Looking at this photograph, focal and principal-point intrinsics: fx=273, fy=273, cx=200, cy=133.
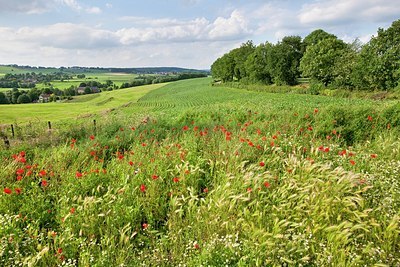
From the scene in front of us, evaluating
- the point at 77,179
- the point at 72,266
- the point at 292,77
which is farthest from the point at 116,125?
the point at 292,77

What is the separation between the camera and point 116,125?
408 inches

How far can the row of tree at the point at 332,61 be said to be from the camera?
3469cm

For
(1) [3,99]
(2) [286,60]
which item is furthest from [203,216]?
(1) [3,99]

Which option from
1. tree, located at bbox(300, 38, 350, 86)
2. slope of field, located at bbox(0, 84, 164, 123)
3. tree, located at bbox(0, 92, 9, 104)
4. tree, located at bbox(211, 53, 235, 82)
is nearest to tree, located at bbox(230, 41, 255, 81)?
tree, located at bbox(211, 53, 235, 82)

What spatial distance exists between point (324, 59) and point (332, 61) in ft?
4.22

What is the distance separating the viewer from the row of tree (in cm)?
3469

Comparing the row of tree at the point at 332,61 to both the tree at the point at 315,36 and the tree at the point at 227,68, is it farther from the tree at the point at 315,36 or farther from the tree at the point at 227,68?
the tree at the point at 227,68

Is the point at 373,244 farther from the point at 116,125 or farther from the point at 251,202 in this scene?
the point at 116,125

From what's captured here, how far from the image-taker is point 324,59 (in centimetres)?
4362

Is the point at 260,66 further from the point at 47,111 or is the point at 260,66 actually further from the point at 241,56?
the point at 47,111

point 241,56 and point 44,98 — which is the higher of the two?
point 241,56

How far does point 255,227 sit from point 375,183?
92.4 inches

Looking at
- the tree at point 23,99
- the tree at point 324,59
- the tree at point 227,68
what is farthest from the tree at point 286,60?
the tree at point 23,99

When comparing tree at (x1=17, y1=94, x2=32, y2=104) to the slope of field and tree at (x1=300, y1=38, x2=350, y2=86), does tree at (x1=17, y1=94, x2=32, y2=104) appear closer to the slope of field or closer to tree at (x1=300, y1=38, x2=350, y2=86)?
the slope of field
